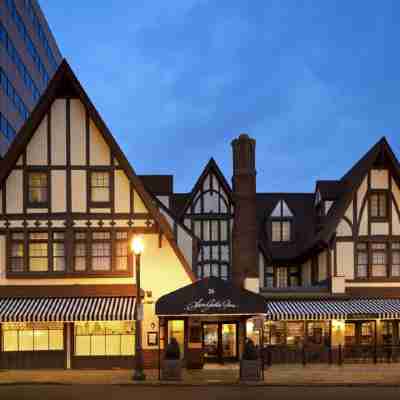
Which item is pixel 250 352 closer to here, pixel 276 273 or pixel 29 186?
pixel 29 186

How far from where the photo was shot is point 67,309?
1160 inches

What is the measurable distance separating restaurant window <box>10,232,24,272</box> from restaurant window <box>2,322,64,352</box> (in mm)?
2644

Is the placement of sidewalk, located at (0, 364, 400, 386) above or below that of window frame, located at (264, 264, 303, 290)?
below

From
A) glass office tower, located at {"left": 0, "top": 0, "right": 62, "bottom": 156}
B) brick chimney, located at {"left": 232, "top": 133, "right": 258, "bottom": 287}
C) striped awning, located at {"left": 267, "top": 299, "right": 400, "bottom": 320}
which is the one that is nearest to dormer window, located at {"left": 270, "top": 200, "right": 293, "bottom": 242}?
brick chimney, located at {"left": 232, "top": 133, "right": 258, "bottom": 287}

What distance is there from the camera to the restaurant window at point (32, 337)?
30.1 meters

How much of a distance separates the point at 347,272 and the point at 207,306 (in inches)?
416

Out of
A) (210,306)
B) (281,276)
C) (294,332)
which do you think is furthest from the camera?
(281,276)

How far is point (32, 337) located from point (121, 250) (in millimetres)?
5666

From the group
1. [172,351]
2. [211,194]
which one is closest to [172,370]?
[172,351]

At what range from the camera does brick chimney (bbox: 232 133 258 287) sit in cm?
3947

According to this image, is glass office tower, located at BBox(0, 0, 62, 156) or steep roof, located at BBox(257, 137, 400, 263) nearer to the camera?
steep roof, located at BBox(257, 137, 400, 263)

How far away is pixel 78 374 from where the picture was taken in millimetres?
27625

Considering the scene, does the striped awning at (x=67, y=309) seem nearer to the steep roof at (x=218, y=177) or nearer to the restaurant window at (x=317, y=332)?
the restaurant window at (x=317, y=332)

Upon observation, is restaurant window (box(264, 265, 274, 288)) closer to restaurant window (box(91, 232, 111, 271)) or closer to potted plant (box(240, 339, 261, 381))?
restaurant window (box(91, 232, 111, 271))
